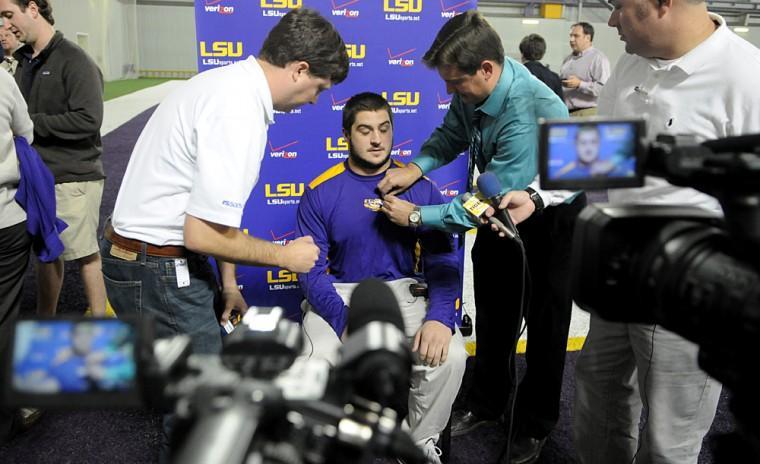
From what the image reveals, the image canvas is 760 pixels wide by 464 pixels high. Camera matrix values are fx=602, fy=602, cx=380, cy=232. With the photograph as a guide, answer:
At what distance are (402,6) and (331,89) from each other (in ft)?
1.69

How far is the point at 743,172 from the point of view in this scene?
2.17ft

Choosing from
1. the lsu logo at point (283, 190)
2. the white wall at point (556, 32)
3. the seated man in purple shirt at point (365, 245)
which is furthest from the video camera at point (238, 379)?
the white wall at point (556, 32)

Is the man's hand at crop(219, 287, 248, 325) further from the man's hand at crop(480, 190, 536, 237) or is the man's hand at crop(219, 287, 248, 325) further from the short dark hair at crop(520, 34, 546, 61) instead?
the short dark hair at crop(520, 34, 546, 61)

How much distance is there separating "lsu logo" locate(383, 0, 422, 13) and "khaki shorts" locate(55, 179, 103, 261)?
1.64m

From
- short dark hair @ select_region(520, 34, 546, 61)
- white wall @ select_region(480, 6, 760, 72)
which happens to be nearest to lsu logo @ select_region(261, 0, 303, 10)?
short dark hair @ select_region(520, 34, 546, 61)

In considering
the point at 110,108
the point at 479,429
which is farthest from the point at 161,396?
the point at 110,108

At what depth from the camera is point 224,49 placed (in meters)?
2.80

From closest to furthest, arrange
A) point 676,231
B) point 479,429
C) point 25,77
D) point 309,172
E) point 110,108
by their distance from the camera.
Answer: point 676,231 → point 479,429 → point 25,77 → point 309,172 → point 110,108

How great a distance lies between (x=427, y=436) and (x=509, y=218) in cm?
88

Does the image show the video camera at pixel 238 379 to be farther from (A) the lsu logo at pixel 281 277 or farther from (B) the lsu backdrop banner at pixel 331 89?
(A) the lsu logo at pixel 281 277

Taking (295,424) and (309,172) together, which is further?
(309,172)

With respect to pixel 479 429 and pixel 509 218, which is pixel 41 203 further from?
pixel 479 429

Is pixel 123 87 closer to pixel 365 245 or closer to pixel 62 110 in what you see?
pixel 62 110

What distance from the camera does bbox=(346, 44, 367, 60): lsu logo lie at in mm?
2896
